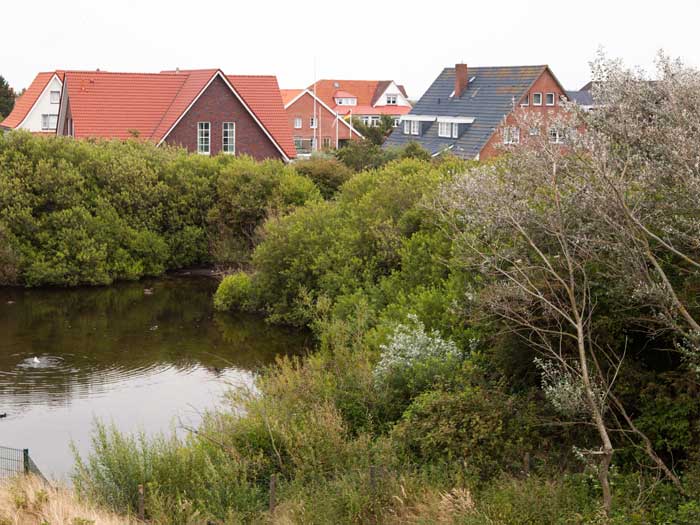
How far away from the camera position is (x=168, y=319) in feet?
106

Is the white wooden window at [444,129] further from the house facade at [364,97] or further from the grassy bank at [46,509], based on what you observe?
the grassy bank at [46,509]

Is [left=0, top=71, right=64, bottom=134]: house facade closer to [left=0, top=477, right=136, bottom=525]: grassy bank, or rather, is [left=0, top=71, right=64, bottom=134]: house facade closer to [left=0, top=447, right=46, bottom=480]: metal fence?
[left=0, top=447, right=46, bottom=480]: metal fence

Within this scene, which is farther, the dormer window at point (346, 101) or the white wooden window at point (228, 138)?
the dormer window at point (346, 101)

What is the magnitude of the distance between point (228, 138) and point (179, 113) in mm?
2655

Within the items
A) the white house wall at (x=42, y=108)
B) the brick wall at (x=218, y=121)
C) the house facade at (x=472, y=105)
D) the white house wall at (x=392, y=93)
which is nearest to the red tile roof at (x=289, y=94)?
the white house wall at (x=392, y=93)

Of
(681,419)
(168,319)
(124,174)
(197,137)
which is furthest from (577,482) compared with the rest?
(197,137)

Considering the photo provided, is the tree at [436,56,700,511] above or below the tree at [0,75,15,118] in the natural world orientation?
below

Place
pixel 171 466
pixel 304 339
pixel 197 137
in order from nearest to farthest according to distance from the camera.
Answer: pixel 171 466, pixel 304 339, pixel 197 137

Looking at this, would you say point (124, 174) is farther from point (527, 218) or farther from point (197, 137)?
point (527, 218)

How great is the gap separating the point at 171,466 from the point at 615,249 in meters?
7.00

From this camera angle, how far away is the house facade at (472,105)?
50.8 m

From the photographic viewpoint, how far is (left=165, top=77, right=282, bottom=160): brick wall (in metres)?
47.0

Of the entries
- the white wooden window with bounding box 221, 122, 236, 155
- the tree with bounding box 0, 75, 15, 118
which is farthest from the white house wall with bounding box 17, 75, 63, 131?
the tree with bounding box 0, 75, 15, 118

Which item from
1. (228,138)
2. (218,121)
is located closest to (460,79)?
(228,138)
